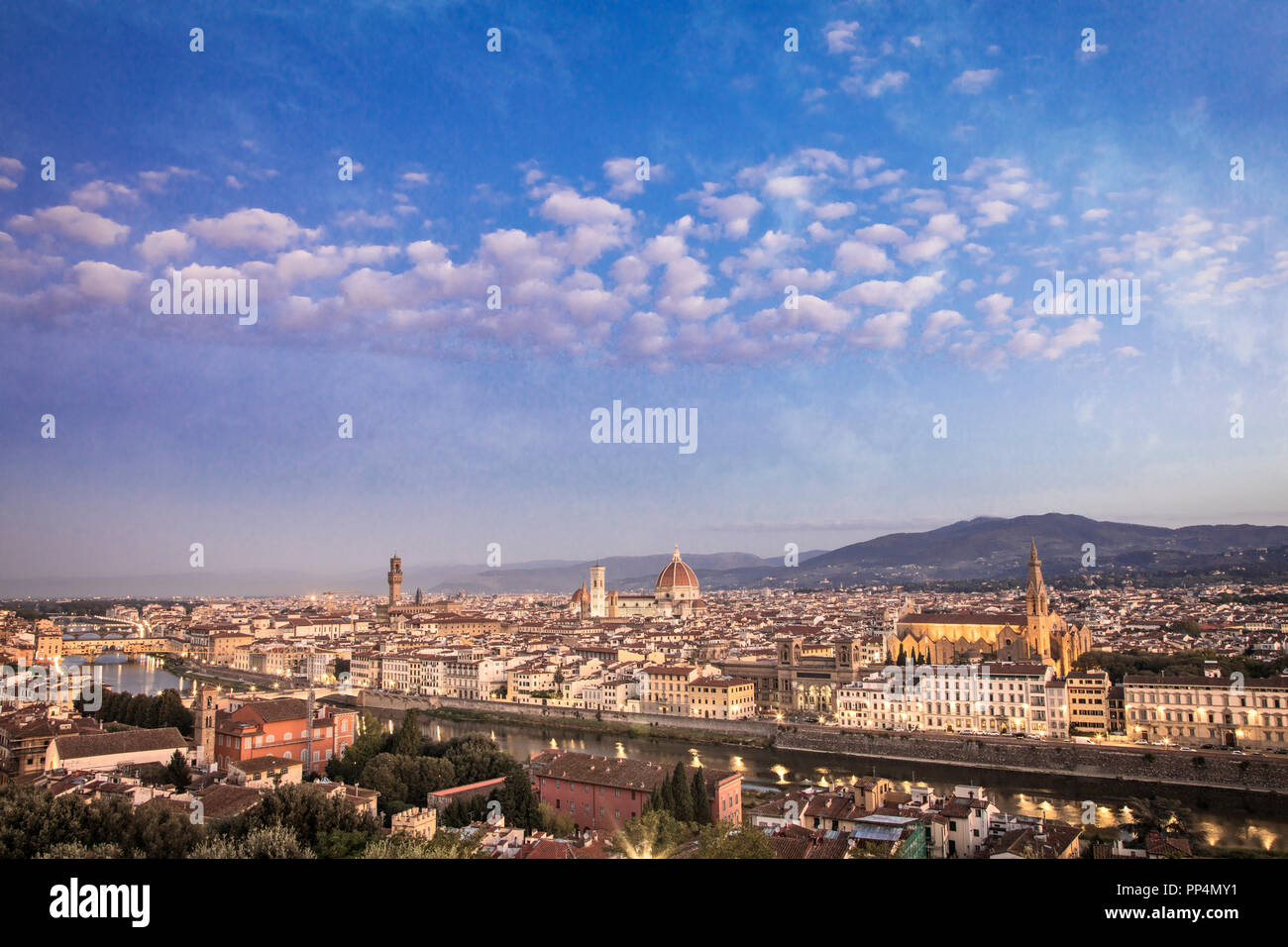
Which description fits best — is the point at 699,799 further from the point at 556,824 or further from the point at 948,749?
the point at 948,749

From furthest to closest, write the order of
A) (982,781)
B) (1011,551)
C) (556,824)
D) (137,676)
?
(1011,551), (137,676), (982,781), (556,824)

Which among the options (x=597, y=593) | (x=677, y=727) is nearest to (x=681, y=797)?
(x=677, y=727)

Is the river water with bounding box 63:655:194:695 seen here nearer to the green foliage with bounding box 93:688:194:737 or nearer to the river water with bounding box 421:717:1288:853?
the green foliage with bounding box 93:688:194:737

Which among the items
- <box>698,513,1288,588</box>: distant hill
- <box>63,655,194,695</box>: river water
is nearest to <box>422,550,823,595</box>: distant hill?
<box>698,513,1288,588</box>: distant hill

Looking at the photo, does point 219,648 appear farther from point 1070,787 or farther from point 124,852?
point 124,852

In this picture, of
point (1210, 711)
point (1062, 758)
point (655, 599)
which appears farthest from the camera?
point (655, 599)
